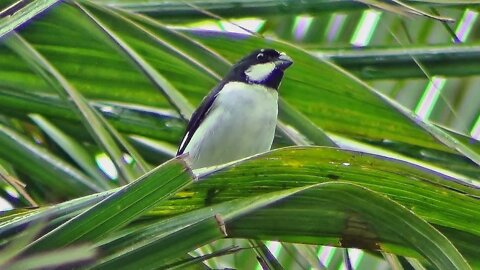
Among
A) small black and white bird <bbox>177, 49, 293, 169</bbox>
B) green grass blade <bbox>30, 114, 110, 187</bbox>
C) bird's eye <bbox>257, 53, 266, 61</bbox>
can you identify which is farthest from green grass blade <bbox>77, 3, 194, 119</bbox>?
bird's eye <bbox>257, 53, 266, 61</bbox>

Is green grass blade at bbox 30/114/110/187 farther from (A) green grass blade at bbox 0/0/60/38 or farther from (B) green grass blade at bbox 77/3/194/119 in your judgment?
(A) green grass blade at bbox 0/0/60/38

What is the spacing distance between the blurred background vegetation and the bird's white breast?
686 mm

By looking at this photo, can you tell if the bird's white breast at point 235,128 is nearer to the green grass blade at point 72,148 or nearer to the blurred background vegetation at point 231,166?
the blurred background vegetation at point 231,166

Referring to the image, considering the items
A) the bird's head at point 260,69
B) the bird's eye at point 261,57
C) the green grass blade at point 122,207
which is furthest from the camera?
the bird's eye at point 261,57

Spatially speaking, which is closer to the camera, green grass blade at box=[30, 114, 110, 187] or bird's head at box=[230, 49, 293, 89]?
green grass blade at box=[30, 114, 110, 187]

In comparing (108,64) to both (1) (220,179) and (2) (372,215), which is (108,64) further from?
(2) (372,215)

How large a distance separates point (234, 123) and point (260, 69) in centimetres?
32

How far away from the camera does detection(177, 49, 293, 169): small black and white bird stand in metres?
2.90

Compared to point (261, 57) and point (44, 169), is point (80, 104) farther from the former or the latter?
point (261, 57)

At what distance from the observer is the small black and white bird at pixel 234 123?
2.90m

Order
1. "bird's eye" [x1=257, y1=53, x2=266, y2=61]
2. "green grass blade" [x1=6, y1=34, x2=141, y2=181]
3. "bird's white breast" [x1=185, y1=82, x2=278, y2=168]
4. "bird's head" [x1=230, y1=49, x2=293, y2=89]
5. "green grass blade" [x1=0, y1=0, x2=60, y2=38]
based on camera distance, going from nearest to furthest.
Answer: "green grass blade" [x1=0, y1=0, x2=60, y2=38] < "green grass blade" [x1=6, y1=34, x2=141, y2=181] < "bird's white breast" [x1=185, y1=82, x2=278, y2=168] < "bird's head" [x1=230, y1=49, x2=293, y2=89] < "bird's eye" [x1=257, y1=53, x2=266, y2=61]

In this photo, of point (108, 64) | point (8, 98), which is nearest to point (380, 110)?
point (108, 64)

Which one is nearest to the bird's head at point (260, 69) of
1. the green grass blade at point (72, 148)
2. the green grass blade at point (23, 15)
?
the green grass blade at point (72, 148)

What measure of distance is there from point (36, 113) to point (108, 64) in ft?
0.46
